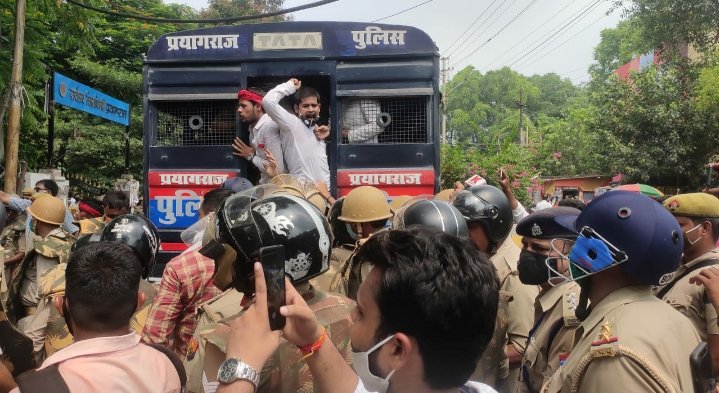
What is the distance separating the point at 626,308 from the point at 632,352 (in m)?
0.23

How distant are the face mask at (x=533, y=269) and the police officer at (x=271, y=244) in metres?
1.36

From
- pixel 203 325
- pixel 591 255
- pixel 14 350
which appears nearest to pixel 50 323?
pixel 14 350

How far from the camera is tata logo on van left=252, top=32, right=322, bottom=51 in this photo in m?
6.41

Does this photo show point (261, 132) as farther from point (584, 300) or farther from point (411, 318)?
point (411, 318)

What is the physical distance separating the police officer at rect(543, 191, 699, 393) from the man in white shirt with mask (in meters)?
0.57

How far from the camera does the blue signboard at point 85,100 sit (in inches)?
453

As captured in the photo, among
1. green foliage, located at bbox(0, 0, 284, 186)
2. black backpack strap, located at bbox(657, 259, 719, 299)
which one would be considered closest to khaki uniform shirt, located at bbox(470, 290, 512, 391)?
black backpack strap, located at bbox(657, 259, 719, 299)

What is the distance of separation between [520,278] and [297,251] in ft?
5.46

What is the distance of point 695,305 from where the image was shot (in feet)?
10.8

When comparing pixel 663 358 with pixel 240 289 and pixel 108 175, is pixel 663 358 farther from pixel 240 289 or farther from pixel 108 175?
pixel 108 175

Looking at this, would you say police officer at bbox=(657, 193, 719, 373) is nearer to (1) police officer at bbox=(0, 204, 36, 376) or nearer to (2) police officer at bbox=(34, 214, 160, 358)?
(2) police officer at bbox=(34, 214, 160, 358)

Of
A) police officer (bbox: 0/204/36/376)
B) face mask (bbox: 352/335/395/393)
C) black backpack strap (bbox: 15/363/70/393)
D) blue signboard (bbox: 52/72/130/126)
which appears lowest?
police officer (bbox: 0/204/36/376)

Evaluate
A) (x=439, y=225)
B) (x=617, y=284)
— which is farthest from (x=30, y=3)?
(x=617, y=284)

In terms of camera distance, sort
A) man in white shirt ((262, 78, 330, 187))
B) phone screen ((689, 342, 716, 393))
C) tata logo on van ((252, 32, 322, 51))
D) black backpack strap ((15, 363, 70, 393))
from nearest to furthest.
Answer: black backpack strap ((15, 363, 70, 393))
phone screen ((689, 342, 716, 393))
man in white shirt ((262, 78, 330, 187))
tata logo on van ((252, 32, 322, 51))
